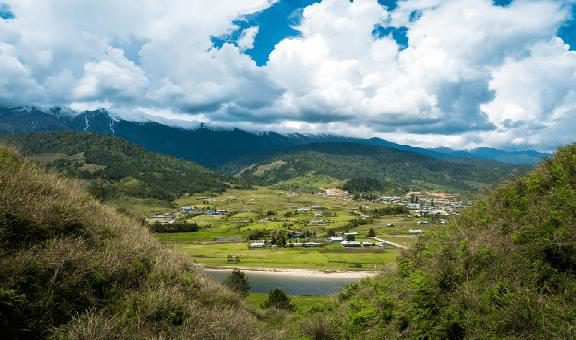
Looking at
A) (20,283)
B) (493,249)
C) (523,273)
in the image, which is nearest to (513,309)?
(523,273)

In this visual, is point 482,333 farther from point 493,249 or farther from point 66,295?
point 66,295

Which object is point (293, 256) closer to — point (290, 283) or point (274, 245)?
point (274, 245)

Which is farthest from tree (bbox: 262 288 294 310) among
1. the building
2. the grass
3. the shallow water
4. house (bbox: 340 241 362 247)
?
the building

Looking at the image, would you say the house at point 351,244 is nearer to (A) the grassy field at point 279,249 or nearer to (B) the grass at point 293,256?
(B) the grass at point 293,256

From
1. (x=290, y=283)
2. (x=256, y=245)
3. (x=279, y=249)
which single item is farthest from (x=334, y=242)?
(x=290, y=283)

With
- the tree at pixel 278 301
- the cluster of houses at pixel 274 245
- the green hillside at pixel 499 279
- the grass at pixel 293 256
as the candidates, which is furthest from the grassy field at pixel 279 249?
the green hillside at pixel 499 279

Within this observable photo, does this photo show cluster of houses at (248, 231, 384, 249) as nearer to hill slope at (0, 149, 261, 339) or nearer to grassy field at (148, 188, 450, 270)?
grassy field at (148, 188, 450, 270)
